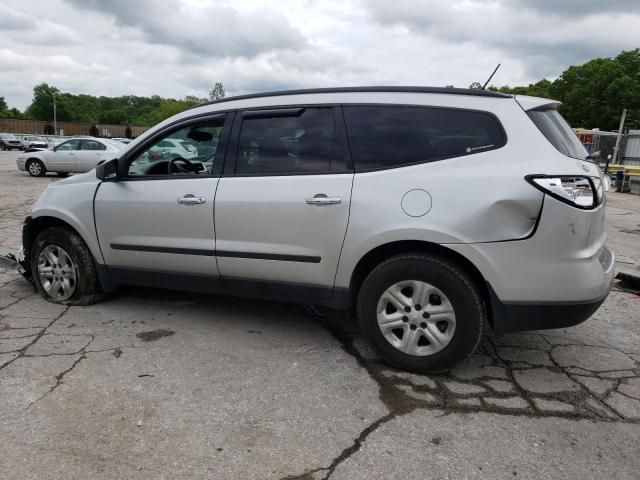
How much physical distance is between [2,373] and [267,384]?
66.1 inches

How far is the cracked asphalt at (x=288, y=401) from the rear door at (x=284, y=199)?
2.02 ft

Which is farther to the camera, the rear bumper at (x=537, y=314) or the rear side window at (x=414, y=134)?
the rear side window at (x=414, y=134)

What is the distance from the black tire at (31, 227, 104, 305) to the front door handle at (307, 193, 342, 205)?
7.06 feet

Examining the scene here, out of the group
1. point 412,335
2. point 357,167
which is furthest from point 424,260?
point 357,167

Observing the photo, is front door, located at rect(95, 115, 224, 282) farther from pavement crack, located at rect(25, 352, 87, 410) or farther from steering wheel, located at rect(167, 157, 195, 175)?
pavement crack, located at rect(25, 352, 87, 410)

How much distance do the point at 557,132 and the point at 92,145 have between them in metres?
16.8

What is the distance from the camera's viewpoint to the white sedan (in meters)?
17.1

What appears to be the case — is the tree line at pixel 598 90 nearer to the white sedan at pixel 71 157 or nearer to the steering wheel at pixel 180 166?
the white sedan at pixel 71 157

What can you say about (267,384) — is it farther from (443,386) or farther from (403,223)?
(403,223)

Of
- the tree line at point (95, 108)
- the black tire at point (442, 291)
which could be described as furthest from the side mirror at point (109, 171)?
the tree line at point (95, 108)

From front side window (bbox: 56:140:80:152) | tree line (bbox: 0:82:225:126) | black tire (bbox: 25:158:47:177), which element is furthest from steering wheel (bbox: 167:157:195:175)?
tree line (bbox: 0:82:225:126)

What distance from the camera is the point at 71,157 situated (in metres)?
17.3

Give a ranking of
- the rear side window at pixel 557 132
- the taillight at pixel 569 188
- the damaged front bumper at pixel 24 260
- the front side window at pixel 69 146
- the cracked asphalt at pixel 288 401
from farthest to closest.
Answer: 1. the front side window at pixel 69 146
2. the damaged front bumper at pixel 24 260
3. the rear side window at pixel 557 132
4. the taillight at pixel 569 188
5. the cracked asphalt at pixel 288 401

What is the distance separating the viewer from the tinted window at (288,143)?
345cm
